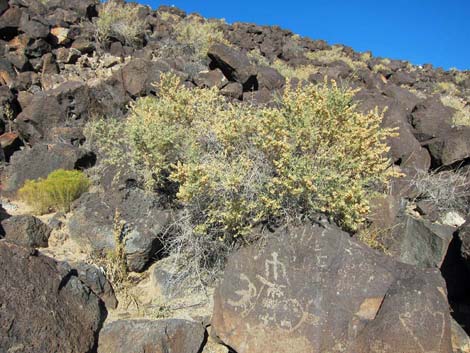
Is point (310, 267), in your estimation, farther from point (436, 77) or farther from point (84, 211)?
point (436, 77)

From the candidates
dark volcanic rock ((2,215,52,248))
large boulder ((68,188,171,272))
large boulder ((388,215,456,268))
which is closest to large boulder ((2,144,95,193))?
large boulder ((68,188,171,272))

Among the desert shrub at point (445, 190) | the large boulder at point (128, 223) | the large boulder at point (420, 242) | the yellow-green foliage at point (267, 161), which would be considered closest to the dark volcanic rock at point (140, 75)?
the yellow-green foliage at point (267, 161)

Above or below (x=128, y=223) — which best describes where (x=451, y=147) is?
above

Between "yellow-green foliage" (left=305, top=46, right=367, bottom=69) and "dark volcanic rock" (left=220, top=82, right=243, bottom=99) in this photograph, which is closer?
"dark volcanic rock" (left=220, top=82, right=243, bottom=99)

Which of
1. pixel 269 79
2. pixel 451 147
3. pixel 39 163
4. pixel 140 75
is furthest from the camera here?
pixel 269 79

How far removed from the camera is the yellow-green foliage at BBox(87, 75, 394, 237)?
3869 millimetres

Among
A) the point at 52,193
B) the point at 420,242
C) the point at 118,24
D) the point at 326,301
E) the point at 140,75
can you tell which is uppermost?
the point at 118,24

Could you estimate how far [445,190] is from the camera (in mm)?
5422

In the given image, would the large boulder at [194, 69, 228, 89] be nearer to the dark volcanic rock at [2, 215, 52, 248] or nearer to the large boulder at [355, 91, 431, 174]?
Result: the large boulder at [355, 91, 431, 174]

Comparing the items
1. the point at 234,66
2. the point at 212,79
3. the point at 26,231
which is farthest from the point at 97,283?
the point at 234,66

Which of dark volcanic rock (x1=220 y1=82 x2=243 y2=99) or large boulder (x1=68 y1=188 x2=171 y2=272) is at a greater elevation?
dark volcanic rock (x1=220 y1=82 x2=243 y2=99)

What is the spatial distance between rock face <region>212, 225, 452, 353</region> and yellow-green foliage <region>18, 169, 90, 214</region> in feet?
9.11

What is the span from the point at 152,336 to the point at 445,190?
4158 millimetres

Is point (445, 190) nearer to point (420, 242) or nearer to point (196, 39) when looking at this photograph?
point (420, 242)
